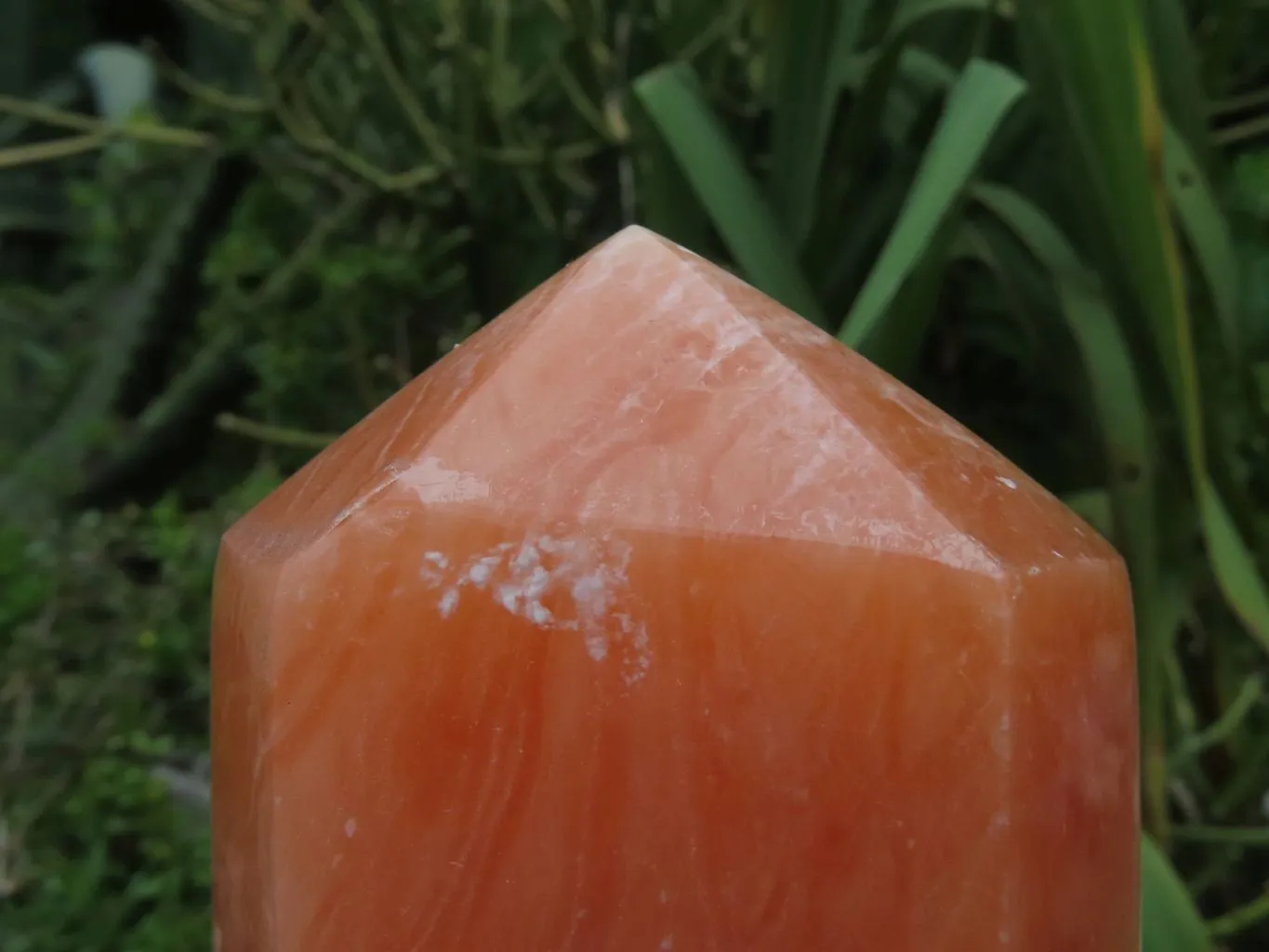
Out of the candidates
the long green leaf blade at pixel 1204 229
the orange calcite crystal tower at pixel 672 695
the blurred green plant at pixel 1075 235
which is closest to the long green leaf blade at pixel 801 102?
the blurred green plant at pixel 1075 235

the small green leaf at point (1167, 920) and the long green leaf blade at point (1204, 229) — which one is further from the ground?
the long green leaf blade at point (1204, 229)

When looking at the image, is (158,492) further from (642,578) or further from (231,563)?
(642,578)

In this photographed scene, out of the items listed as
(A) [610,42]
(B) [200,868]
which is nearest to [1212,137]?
(A) [610,42]

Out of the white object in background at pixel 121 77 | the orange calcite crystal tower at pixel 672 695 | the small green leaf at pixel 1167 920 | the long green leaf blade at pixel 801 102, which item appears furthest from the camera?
the white object in background at pixel 121 77

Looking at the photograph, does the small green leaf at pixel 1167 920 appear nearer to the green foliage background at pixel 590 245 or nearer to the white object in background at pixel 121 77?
the green foliage background at pixel 590 245

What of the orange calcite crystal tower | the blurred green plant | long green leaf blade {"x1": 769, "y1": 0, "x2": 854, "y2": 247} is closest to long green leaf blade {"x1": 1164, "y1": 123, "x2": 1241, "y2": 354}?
the blurred green plant
